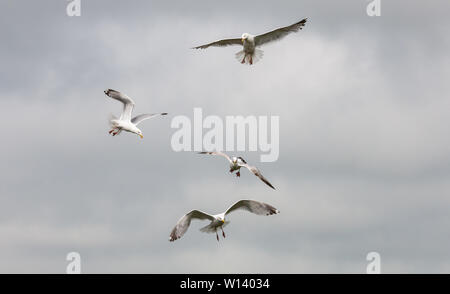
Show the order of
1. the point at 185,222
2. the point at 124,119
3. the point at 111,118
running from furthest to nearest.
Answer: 1. the point at 124,119
2. the point at 111,118
3. the point at 185,222

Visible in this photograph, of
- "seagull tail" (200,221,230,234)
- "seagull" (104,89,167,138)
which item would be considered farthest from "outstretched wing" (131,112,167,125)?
"seagull tail" (200,221,230,234)

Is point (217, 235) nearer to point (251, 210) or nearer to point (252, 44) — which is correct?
point (251, 210)

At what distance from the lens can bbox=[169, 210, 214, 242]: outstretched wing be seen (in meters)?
27.4

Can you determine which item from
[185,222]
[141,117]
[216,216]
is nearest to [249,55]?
[141,117]

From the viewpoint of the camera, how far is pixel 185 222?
27938 millimetres

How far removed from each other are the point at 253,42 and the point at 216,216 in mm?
6946

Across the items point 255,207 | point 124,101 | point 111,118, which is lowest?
point 255,207

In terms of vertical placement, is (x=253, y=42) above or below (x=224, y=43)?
below

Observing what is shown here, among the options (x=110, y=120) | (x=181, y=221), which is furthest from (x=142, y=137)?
(x=181, y=221)

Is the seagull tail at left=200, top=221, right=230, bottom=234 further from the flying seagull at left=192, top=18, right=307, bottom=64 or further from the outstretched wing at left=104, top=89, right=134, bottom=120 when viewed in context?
the flying seagull at left=192, top=18, right=307, bottom=64

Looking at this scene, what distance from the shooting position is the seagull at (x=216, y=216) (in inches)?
1076

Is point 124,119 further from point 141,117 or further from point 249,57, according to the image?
point 249,57

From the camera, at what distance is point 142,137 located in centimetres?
2878
